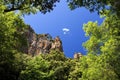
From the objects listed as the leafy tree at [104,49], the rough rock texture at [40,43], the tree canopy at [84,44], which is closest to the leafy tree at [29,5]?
the tree canopy at [84,44]

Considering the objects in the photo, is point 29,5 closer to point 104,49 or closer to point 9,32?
point 9,32

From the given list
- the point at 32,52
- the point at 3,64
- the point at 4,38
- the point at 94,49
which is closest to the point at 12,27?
the point at 4,38

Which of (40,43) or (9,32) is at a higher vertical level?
(40,43)

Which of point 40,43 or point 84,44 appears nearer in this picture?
point 84,44

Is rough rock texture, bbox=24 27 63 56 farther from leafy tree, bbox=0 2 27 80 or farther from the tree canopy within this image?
leafy tree, bbox=0 2 27 80

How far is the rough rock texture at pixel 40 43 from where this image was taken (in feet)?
333

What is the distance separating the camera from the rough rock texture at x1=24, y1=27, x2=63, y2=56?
333 feet

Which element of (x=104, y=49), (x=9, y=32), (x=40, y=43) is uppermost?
(x=40, y=43)

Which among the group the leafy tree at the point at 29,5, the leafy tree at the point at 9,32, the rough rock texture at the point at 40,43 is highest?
the rough rock texture at the point at 40,43

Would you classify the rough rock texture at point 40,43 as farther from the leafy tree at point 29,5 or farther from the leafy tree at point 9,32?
the leafy tree at point 29,5

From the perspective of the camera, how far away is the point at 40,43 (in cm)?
10606

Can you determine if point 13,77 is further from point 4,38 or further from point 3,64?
point 4,38

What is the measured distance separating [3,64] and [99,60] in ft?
34.4

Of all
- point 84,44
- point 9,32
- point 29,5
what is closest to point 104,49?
point 84,44
